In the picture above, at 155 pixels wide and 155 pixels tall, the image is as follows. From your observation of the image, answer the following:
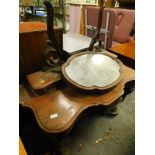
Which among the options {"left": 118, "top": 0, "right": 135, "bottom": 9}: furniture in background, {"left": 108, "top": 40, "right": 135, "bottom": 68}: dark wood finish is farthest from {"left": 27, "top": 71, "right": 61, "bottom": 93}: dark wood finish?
{"left": 118, "top": 0, "right": 135, "bottom": 9}: furniture in background

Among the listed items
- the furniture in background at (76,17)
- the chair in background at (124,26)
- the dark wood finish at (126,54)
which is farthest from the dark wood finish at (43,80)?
the furniture in background at (76,17)

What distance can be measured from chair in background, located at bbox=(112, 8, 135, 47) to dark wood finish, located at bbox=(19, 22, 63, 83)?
134cm

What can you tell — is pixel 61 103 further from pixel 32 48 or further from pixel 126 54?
pixel 126 54

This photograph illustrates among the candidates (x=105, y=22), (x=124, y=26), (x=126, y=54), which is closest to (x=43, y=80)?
(x=126, y=54)

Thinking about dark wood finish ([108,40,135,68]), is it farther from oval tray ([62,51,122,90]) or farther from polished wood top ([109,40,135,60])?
oval tray ([62,51,122,90])

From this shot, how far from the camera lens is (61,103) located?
2.48ft

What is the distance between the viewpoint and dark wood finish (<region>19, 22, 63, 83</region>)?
0.87m

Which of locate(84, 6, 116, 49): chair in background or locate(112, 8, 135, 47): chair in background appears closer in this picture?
locate(84, 6, 116, 49): chair in background

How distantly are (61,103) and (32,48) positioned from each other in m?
0.39
